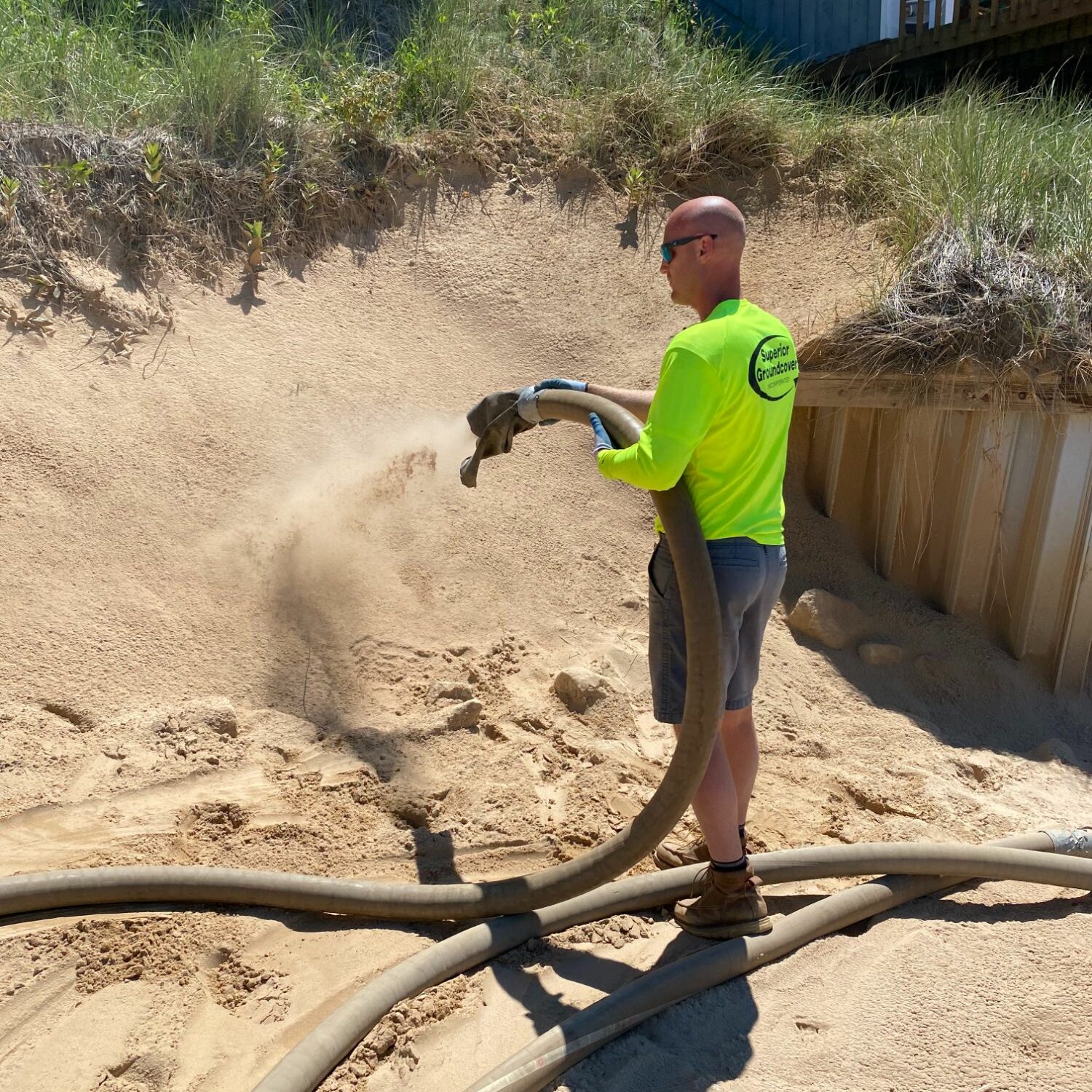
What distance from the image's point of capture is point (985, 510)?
5031 millimetres

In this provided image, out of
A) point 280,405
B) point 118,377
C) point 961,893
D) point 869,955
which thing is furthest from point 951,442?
point 118,377

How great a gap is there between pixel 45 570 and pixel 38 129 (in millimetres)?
2479

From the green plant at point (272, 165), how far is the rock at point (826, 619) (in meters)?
3.42

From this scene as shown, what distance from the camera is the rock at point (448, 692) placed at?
403 centimetres

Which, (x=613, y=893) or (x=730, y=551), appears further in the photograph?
(x=613, y=893)

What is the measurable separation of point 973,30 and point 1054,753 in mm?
5851

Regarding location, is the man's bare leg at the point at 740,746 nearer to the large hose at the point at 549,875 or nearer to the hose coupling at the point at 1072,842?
the large hose at the point at 549,875

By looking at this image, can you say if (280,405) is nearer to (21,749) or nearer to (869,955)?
(21,749)

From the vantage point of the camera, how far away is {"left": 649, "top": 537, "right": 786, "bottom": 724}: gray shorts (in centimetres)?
285

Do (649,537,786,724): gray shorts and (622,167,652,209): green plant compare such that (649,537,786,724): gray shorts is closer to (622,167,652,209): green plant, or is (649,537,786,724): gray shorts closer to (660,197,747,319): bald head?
(660,197,747,319): bald head

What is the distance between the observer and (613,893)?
3096mm

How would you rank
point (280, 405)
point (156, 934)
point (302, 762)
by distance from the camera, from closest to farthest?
1. point (156, 934)
2. point (302, 762)
3. point (280, 405)

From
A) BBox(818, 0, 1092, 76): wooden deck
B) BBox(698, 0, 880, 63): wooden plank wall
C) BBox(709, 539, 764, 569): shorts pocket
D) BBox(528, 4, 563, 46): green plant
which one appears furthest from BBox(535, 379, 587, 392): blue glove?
BBox(698, 0, 880, 63): wooden plank wall

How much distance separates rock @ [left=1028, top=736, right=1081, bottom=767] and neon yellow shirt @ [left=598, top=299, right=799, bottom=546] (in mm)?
2381
